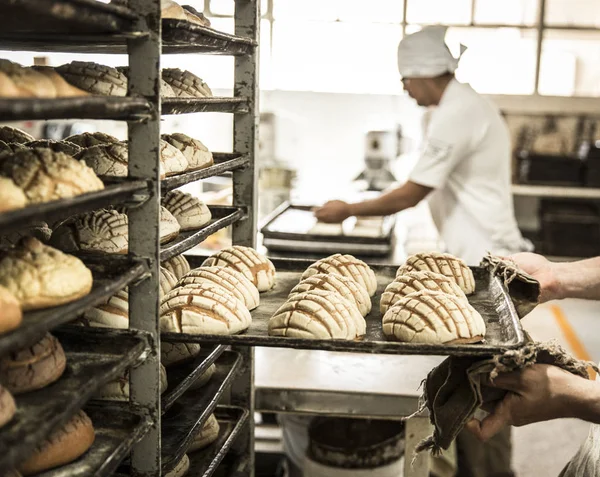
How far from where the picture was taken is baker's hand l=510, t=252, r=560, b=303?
2.24 meters

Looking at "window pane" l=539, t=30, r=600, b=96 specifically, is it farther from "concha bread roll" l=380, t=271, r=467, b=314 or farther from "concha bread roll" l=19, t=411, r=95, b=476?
"concha bread roll" l=19, t=411, r=95, b=476

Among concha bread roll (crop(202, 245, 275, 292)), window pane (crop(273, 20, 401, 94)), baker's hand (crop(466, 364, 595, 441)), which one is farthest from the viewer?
window pane (crop(273, 20, 401, 94))

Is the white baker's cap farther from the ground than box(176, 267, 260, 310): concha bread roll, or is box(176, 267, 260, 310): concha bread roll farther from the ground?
the white baker's cap

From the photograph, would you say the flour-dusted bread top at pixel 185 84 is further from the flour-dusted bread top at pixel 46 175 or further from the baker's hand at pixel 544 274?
the baker's hand at pixel 544 274

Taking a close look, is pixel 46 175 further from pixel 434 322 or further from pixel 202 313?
pixel 434 322

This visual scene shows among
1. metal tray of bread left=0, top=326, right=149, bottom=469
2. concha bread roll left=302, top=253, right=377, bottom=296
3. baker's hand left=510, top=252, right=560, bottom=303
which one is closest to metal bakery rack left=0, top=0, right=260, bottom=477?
metal tray of bread left=0, top=326, right=149, bottom=469

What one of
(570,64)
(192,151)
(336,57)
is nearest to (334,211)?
(192,151)

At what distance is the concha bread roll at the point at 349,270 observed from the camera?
6.37 ft

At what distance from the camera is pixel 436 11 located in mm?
6574

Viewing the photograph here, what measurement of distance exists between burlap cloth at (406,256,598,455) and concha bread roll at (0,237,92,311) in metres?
0.76

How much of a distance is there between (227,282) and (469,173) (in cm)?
230

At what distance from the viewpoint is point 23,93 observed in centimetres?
102

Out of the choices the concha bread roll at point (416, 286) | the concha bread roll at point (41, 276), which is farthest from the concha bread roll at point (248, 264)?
the concha bread roll at point (41, 276)

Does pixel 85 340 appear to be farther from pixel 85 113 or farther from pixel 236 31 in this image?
pixel 236 31
